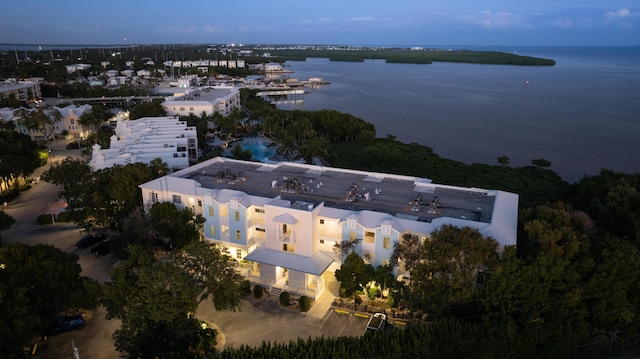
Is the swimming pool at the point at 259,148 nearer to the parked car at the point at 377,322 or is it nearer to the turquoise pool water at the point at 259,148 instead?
the turquoise pool water at the point at 259,148

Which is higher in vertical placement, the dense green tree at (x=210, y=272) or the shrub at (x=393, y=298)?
the dense green tree at (x=210, y=272)

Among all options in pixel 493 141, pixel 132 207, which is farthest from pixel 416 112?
pixel 132 207

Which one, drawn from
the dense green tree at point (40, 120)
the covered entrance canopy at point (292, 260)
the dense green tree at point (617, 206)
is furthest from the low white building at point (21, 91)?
the dense green tree at point (617, 206)

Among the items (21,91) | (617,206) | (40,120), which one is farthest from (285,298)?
(21,91)

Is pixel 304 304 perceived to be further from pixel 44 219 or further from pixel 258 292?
pixel 44 219

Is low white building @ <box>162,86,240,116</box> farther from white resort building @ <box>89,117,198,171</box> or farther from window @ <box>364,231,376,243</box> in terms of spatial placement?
window @ <box>364,231,376,243</box>

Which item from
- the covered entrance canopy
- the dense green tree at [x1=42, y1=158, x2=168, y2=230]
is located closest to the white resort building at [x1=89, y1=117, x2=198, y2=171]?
the dense green tree at [x1=42, y1=158, x2=168, y2=230]
